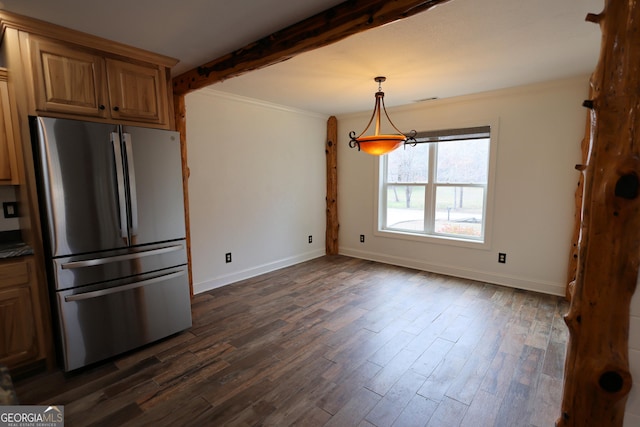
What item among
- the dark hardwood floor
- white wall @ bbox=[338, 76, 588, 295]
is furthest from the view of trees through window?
the dark hardwood floor

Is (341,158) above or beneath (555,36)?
beneath

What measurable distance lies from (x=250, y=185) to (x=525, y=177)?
11.5ft

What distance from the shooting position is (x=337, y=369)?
2.23 m

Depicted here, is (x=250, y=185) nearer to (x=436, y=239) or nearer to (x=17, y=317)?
(x=17, y=317)

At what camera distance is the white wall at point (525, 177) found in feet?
11.1

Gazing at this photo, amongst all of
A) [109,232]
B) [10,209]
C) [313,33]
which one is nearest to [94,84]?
[109,232]

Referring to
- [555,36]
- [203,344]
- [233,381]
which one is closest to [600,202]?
[555,36]

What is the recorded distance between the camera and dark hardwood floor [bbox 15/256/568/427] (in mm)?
1814

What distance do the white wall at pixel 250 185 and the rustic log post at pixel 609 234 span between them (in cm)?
349

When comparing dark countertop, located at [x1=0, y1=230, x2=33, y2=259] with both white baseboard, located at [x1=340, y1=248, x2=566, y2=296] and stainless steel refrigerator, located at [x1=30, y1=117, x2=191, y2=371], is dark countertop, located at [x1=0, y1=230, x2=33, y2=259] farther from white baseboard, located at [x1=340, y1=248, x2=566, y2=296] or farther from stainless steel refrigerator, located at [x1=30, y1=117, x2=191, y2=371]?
white baseboard, located at [x1=340, y1=248, x2=566, y2=296]

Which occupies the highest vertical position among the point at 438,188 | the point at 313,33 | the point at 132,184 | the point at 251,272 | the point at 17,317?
the point at 313,33

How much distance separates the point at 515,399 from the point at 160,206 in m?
2.92

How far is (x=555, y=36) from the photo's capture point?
2262mm

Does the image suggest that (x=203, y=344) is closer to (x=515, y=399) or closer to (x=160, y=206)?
(x=160, y=206)
